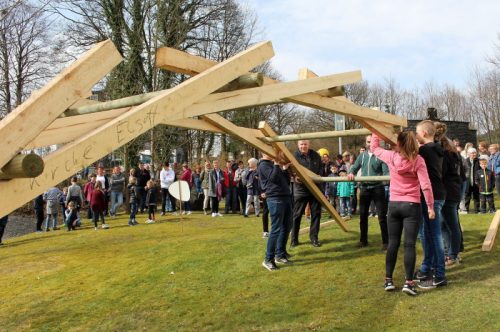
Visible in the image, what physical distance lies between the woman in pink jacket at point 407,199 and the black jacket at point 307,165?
281 cm

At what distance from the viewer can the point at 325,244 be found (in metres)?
8.13

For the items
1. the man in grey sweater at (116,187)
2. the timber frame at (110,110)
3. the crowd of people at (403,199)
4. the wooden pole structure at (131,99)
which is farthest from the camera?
the man in grey sweater at (116,187)

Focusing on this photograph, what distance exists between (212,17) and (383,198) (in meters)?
22.8

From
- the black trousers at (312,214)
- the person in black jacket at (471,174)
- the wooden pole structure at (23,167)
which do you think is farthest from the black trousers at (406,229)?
the person in black jacket at (471,174)

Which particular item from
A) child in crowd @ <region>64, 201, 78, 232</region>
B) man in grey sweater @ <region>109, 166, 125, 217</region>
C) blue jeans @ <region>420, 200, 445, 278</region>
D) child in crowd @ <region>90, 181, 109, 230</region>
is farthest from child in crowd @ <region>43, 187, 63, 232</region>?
blue jeans @ <region>420, 200, 445, 278</region>

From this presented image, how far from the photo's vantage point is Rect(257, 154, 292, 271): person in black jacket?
695cm

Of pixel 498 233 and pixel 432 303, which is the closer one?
pixel 432 303

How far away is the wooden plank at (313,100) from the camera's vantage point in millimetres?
3719

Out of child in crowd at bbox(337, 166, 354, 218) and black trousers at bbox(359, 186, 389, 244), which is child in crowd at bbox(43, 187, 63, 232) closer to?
child in crowd at bbox(337, 166, 354, 218)

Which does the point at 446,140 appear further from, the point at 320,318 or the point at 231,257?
the point at 231,257

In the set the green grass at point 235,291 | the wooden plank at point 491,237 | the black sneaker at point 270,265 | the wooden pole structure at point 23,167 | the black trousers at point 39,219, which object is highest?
the wooden pole structure at point 23,167

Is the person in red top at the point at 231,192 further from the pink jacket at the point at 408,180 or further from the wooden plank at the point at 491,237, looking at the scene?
the pink jacket at the point at 408,180

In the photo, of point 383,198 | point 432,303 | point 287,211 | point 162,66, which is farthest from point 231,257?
point 162,66

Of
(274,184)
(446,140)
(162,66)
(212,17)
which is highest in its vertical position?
(212,17)
